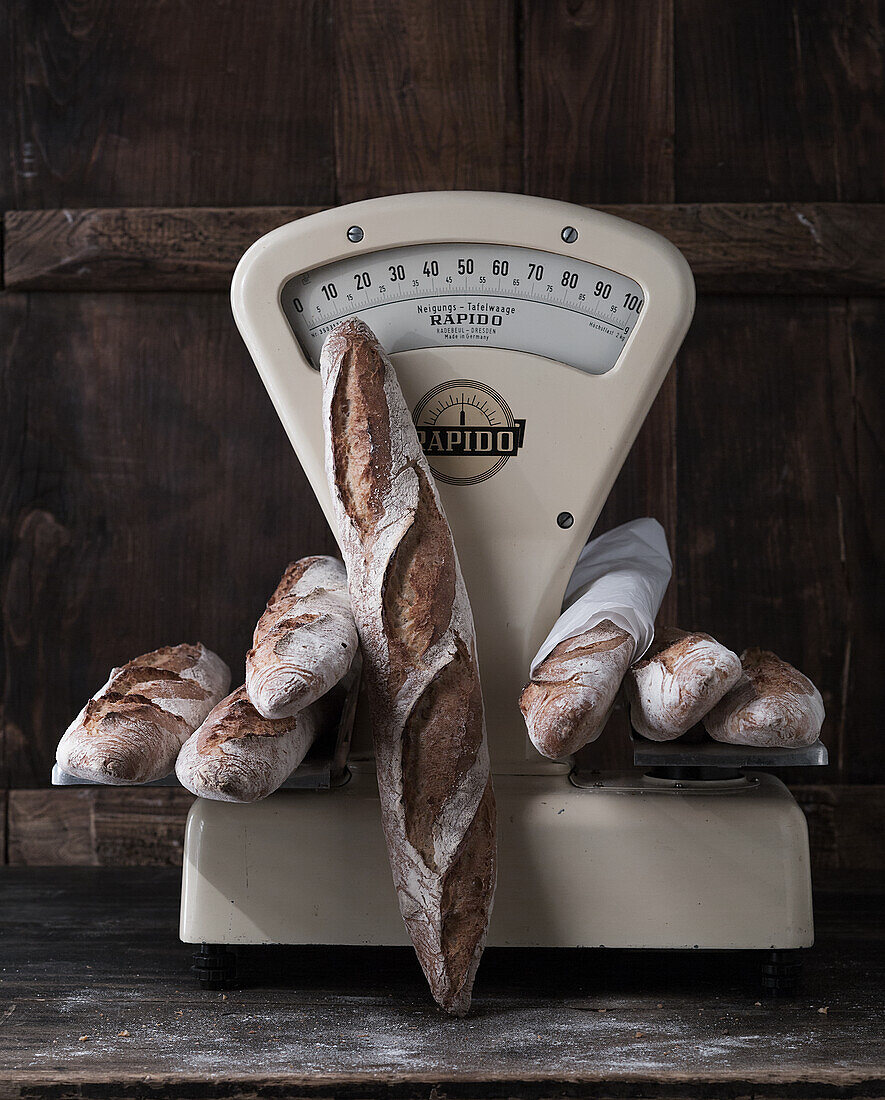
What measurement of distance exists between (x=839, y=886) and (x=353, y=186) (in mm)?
1083

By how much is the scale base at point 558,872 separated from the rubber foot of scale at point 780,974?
0.02 metres

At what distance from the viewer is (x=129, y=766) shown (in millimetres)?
900

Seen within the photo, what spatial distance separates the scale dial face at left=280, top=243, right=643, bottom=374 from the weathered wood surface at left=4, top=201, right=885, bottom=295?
50cm

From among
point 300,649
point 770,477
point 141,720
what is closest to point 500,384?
point 300,649

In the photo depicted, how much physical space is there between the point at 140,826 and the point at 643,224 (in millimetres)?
1025

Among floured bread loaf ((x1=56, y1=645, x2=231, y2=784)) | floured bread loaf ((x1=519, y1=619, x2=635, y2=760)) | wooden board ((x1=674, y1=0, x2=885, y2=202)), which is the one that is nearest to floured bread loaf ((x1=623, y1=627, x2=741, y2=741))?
floured bread loaf ((x1=519, y1=619, x2=635, y2=760))

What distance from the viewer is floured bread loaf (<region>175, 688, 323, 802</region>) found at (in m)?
0.85

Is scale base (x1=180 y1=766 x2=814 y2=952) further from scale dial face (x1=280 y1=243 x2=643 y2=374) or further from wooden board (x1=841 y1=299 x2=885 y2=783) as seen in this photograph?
wooden board (x1=841 y1=299 x2=885 y2=783)

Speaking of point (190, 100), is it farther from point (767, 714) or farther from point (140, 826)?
point (767, 714)

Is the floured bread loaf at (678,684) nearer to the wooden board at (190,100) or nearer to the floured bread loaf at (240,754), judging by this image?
the floured bread loaf at (240,754)

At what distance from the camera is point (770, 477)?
1.56 metres

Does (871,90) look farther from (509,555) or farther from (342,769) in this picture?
(342,769)

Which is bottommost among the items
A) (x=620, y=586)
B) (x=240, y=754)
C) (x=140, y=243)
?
(x=240, y=754)

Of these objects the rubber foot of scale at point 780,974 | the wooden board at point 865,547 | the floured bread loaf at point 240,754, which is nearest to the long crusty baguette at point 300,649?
the floured bread loaf at point 240,754
